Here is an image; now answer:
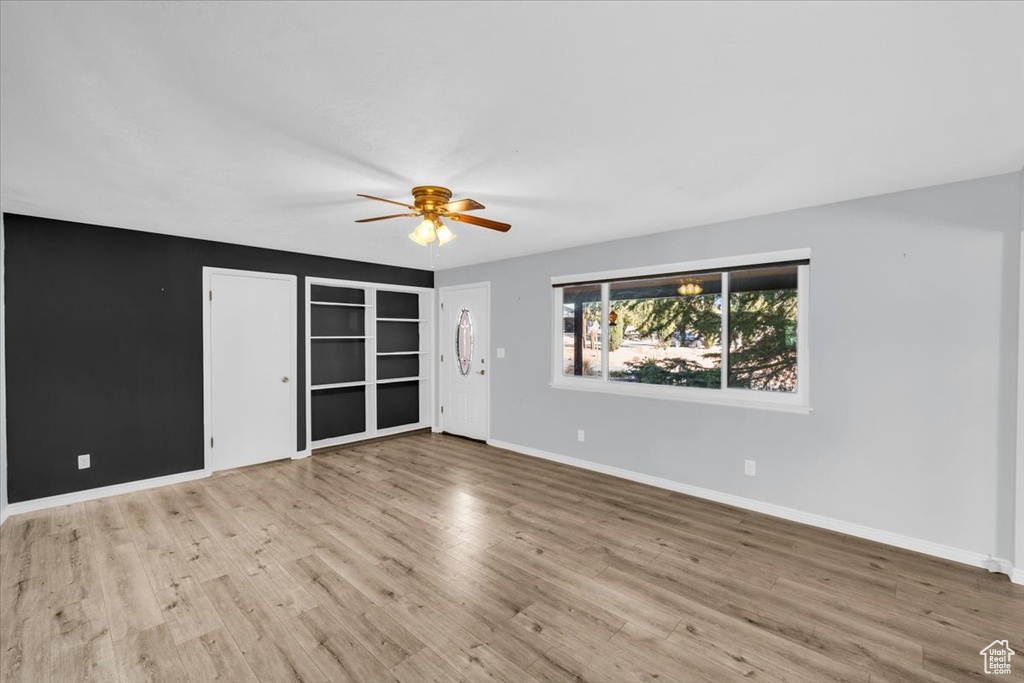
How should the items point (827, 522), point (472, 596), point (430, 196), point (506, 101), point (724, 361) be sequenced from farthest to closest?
point (724, 361) < point (827, 522) < point (430, 196) < point (472, 596) < point (506, 101)

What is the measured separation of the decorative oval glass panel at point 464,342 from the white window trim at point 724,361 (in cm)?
150

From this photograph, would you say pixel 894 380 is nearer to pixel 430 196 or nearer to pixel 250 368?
pixel 430 196

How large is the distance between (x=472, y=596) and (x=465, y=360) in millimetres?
3979

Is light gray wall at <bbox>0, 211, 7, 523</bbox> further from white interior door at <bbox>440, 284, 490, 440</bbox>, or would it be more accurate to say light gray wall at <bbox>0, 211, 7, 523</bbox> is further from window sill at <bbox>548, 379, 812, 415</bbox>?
window sill at <bbox>548, 379, 812, 415</bbox>

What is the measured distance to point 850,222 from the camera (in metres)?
3.18

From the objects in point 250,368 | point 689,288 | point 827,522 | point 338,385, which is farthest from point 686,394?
point 250,368

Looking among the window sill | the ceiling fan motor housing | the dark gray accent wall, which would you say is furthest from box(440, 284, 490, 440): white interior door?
the ceiling fan motor housing

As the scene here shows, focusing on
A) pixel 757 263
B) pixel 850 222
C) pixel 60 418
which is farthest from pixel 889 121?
pixel 60 418

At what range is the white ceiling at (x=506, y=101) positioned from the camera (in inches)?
54.3

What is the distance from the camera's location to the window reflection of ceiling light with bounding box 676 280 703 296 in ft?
13.2

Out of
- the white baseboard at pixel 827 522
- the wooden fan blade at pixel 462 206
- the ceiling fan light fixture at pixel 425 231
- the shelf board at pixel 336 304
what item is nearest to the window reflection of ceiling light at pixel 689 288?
the white baseboard at pixel 827 522

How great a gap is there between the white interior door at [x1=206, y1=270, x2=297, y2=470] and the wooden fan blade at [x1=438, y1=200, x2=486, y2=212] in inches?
123

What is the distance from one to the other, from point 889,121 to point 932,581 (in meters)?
2.61

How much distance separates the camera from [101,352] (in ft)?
12.8
